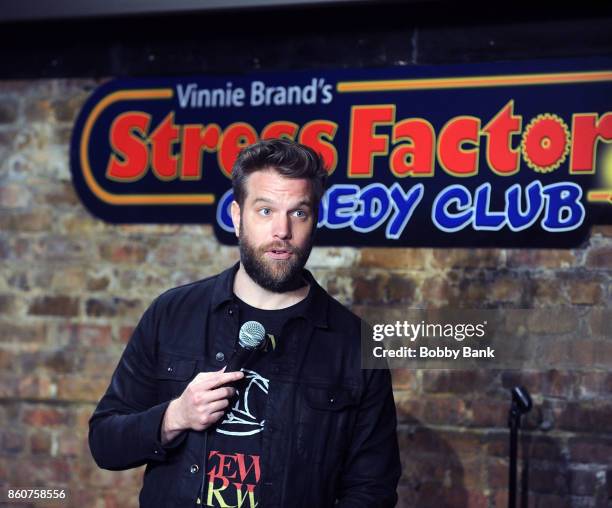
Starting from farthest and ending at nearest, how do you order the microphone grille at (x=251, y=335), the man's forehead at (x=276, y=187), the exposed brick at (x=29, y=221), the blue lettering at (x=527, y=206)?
1. the exposed brick at (x=29, y=221)
2. the blue lettering at (x=527, y=206)
3. the man's forehead at (x=276, y=187)
4. the microphone grille at (x=251, y=335)

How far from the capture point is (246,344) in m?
2.22

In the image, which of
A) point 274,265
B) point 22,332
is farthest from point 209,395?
point 22,332

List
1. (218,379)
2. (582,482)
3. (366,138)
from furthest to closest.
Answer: (366,138), (582,482), (218,379)

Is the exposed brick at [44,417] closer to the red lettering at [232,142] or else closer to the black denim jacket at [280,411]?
the red lettering at [232,142]

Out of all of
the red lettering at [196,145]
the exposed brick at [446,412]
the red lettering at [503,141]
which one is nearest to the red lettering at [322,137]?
the red lettering at [196,145]

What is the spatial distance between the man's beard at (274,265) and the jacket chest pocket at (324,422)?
309 mm

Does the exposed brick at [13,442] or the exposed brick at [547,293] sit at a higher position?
the exposed brick at [547,293]

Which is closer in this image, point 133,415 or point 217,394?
point 217,394

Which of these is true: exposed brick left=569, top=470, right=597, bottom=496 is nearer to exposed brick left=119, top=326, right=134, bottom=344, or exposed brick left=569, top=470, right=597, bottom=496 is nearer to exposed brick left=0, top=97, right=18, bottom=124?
exposed brick left=119, top=326, right=134, bottom=344

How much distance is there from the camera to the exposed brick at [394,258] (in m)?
3.89

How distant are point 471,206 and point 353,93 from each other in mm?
774

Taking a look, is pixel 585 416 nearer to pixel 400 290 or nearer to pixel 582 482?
pixel 582 482

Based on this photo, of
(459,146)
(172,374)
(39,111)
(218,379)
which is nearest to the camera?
(218,379)

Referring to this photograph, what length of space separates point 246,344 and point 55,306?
2.39m
